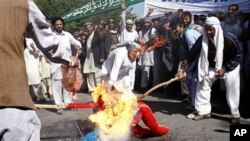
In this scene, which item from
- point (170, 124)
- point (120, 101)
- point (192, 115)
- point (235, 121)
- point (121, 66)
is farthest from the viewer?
point (192, 115)

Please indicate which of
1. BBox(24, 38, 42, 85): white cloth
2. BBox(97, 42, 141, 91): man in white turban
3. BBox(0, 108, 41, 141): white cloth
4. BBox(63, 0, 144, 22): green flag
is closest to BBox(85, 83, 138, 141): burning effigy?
BBox(97, 42, 141, 91): man in white turban

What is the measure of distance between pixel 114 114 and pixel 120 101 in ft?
0.70

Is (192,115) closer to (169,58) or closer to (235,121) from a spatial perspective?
(235,121)

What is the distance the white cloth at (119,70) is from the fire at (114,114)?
0.88 m

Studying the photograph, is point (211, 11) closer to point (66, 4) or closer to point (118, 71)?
point (118, 71)

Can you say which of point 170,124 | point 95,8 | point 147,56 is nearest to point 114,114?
point 170,124

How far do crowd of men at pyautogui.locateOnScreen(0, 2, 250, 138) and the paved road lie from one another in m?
0.27

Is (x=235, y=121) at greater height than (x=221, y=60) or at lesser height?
lesser

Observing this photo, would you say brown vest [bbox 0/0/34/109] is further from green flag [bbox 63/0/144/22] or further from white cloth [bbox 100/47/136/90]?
green flag [bbox 63/0/144/22]

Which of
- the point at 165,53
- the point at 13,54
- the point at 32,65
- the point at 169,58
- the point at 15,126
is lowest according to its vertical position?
the point at 32,65

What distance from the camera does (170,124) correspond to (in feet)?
24.4

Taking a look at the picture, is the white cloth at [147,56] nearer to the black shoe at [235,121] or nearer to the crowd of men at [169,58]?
the crowd of men at [169,58]

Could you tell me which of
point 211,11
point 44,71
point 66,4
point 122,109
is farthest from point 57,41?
point 66,4

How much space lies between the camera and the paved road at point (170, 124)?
6.57 metres
